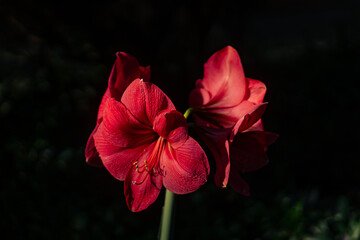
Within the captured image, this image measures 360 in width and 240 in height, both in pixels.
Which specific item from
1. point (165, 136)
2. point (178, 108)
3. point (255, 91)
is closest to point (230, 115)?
point (255, 91)

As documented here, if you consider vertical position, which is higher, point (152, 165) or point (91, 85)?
point (152, 165)

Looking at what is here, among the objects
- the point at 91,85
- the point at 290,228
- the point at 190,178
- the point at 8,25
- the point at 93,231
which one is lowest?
the point at 290,228

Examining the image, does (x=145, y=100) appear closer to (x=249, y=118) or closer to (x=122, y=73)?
(x=122, y=73)

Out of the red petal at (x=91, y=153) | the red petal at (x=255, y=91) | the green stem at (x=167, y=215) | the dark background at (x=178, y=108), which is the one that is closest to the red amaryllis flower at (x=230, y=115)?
the red petal at (x=255, y=91)

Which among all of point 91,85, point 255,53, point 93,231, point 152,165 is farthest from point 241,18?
point 152,165

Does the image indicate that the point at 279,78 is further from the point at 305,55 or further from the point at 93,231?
the point at 93,231

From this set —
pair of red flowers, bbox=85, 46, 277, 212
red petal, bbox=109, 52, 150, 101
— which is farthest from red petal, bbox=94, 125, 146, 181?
red petal, bbox=109, 52, 150, 101
